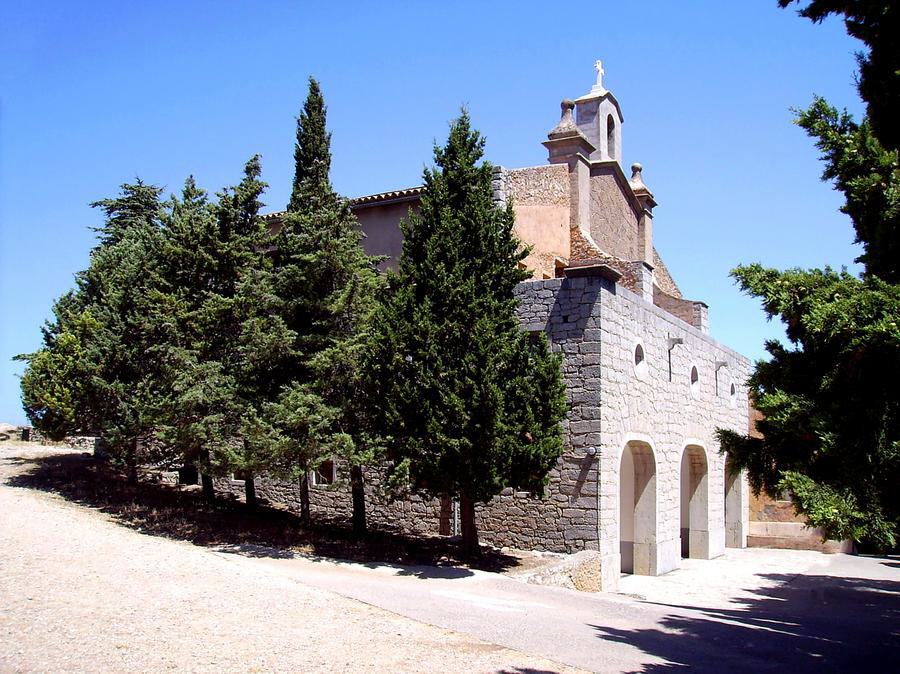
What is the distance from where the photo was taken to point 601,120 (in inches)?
910

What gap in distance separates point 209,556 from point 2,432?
22.6 m

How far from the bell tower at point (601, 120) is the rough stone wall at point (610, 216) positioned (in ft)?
2.21

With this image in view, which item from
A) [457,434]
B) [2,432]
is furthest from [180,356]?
[2,432]

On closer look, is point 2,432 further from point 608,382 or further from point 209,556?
point 608,382

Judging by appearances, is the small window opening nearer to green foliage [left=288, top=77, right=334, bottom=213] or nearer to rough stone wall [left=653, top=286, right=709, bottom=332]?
green foliage [left=288, top=77, right=334, bottom=213]

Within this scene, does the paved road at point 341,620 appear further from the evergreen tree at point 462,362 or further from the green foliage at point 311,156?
the green foliage at point 311,156

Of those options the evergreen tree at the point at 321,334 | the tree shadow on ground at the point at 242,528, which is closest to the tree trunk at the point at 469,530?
the tree shadow on ground at the point at 242,528

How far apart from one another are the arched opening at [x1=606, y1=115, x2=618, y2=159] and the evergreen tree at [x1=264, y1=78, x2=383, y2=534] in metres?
11.0

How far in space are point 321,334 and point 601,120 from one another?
12481 mm

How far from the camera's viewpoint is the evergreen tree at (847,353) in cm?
646

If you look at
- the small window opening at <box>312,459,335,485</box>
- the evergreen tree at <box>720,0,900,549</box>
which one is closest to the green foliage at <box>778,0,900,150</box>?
the evergreen tree at <box>720,0,900,549</box>

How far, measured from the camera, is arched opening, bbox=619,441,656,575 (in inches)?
679

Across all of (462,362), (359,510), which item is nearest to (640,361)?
(462,362)

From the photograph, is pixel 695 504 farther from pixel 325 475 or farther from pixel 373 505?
pixel 325 475
